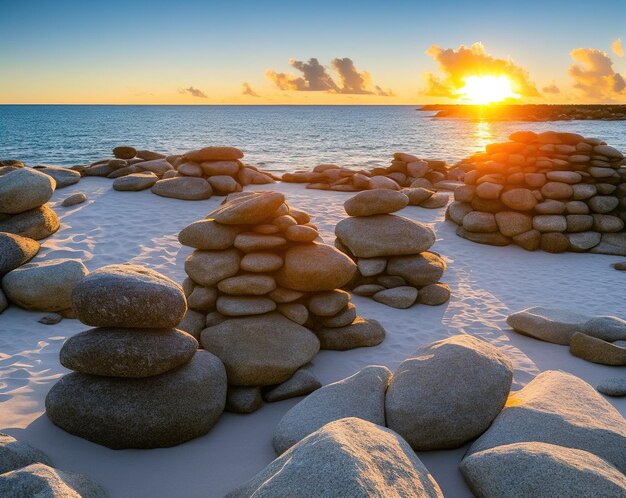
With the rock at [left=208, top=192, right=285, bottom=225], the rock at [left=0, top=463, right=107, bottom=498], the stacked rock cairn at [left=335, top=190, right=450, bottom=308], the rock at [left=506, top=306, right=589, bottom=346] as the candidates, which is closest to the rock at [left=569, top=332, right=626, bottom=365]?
the rock at [left=506, top=306, right=589, bottom=346]

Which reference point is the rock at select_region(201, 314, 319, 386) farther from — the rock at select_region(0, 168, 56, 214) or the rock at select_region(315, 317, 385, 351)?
the rock at select_region(0, 168, 56, 214)

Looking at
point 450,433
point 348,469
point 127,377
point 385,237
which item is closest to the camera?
point 348,469

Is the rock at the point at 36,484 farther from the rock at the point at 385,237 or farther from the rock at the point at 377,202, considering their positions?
the rock at the point at 377,202

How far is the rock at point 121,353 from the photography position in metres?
4.39

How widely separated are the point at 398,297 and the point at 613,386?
11.1 feet

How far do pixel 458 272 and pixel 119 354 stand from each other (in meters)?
7.11

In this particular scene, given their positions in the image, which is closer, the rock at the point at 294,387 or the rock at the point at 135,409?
the rock at the point at 135,409

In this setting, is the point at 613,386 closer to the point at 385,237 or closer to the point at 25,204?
the point at 385,237

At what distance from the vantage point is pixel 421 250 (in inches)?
341

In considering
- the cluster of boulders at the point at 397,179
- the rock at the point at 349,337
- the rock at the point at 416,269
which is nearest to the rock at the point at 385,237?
the rock at the point at 416,269

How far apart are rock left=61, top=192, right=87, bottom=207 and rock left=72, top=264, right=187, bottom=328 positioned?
878 cm

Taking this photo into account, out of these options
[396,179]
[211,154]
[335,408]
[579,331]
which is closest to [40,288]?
[335,408]

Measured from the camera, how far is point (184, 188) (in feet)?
46.2

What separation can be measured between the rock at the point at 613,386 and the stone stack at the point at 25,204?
394 inches
